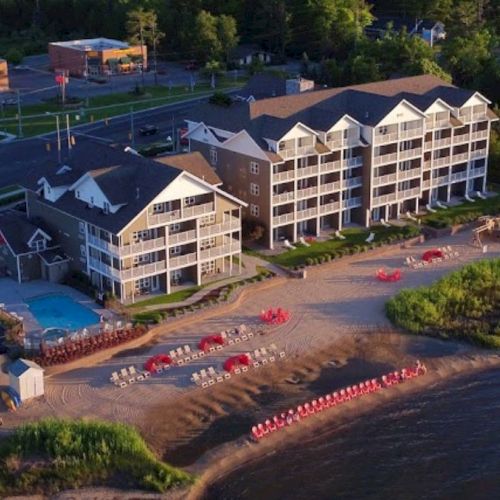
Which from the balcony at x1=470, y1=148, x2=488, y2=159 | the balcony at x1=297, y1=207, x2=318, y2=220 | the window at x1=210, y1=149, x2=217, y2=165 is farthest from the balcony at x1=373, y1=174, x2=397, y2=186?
the window at x1=210, y1=149, x2=217, y2=165

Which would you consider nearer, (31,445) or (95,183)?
(31,445)

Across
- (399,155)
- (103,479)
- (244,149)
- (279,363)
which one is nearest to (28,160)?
(244,149)

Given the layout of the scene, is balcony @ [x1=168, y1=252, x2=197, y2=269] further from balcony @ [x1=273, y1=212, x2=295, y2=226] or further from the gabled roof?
the gabled roof

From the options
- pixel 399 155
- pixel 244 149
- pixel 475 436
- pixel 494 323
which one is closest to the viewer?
pixel 475 436

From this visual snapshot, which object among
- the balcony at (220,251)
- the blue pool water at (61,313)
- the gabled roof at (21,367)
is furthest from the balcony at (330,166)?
the gabled roof at (21,367)

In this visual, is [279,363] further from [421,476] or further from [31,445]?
[31,445]

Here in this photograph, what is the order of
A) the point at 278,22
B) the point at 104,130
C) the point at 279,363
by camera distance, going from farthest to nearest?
the point at 278,22, the point at 104,130, the point at 279,363
